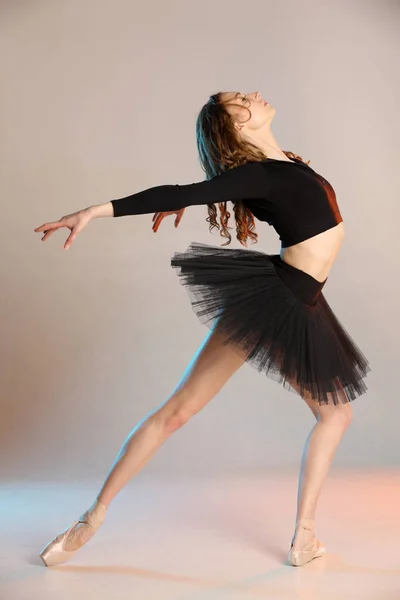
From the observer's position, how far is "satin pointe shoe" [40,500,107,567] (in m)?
2.59

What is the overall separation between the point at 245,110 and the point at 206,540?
1.47m

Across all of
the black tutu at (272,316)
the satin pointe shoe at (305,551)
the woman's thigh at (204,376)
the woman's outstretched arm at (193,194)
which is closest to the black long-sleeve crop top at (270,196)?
the woman's outstretched arm at (193,194)

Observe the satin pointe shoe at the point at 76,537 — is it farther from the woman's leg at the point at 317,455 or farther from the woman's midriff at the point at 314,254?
the woman's midriff at the point at 314,254

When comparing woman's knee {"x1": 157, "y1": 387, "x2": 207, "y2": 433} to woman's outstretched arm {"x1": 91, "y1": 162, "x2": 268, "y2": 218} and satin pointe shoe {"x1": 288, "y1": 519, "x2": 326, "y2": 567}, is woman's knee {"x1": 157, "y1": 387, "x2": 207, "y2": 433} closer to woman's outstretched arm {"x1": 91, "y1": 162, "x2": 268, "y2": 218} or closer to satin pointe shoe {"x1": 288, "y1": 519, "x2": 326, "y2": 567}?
satin pointe shoe {"x1": 288, "y1": 519, "x2": 326, "y2": 567}

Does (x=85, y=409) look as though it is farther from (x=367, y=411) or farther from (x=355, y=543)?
(x=355, y=543)

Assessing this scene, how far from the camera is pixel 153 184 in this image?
4348mm

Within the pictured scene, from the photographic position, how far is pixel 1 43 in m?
4.41

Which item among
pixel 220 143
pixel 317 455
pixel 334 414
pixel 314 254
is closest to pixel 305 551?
pixel 317 455

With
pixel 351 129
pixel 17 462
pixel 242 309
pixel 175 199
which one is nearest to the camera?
pixel 175 199


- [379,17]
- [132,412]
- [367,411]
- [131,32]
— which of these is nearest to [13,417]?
[132,412]

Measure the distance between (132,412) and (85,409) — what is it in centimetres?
24

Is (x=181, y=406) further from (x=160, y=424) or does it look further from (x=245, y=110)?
(x=245, y=110)

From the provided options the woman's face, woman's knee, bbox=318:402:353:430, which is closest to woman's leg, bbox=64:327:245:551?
woman's knee, bbox=318:402:353:430

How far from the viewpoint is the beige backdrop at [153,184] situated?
4.28 meters
